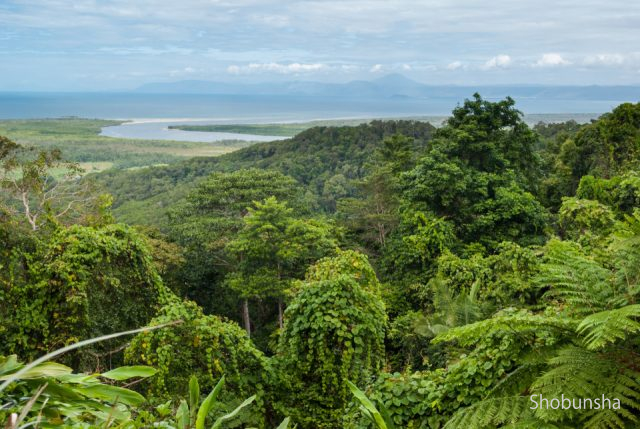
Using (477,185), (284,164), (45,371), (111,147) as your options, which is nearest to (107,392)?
(45,371)

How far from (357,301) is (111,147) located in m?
80.8

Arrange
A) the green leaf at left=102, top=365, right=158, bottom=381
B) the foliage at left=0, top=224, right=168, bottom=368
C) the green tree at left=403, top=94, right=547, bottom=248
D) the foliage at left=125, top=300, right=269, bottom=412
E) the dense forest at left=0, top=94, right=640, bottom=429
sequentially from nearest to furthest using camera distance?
the green leaf at left=102, top=365, right=158, bottom=381 < the dense forest at left=0, top=94, right=640, bottom=429 < the foliage at left=125, top=300, right=269, bottom=412 < the foliage at left=0, top=224, right=168, bottom=368 < the green tree at left=403, top=94, right=547, bottom=248

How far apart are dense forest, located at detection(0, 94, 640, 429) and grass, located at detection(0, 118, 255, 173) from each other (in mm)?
51843

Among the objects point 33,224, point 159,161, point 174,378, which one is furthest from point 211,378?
point 159,161

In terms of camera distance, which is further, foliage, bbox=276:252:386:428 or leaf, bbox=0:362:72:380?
foliage, bbox=276:252:386:428

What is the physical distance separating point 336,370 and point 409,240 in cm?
767

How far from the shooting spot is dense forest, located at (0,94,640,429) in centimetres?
215

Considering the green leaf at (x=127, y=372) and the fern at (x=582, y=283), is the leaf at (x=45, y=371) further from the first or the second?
the fern at (x=582, y=283)

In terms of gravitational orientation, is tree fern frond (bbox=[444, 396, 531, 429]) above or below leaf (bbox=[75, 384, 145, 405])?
below

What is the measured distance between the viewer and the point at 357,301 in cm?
584

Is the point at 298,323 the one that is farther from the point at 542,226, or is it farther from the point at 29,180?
the point at 542,226

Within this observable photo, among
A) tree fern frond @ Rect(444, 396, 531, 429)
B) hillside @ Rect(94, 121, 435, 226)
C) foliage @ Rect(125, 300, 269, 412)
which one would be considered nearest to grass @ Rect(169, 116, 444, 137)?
hillside @ Rect(94, 121, 435, 226)

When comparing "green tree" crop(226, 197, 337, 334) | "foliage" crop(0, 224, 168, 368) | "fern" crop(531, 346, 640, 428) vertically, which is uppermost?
"fern" crop(531, 346, 640, 428)

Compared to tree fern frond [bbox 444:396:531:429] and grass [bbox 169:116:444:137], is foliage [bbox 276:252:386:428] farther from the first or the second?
grass [bbox 169:116:444:137]
